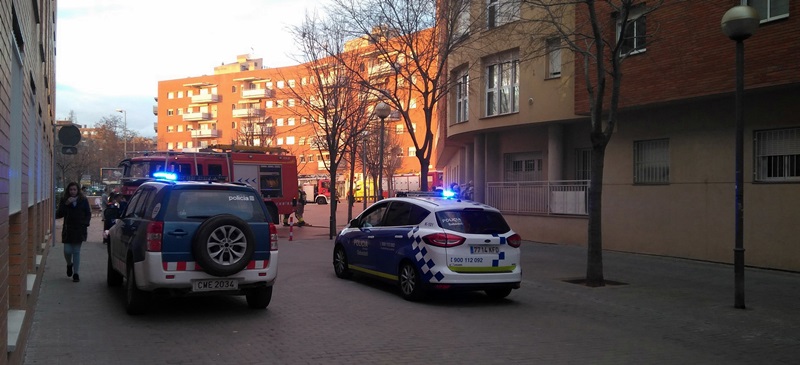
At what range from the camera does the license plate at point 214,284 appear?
7777 millimetres

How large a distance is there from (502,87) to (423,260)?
12.7 metres

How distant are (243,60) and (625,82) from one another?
8226 centimetres

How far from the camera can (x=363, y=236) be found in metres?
11.2

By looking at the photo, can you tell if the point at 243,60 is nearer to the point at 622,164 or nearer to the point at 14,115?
the point at 622,164

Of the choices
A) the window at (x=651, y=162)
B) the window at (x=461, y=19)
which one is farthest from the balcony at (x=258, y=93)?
the window at (x=651, y=162)

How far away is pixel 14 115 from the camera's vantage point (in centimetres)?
596

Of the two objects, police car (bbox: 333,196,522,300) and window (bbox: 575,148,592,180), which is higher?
window (bbox: 575,148,592,180)

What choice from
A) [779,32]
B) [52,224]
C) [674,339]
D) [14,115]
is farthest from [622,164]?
[52,224]

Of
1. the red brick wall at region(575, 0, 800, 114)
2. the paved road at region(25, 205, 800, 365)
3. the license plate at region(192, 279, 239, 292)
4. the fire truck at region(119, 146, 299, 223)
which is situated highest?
the red brick wall at region(575, 0, 800, 114)

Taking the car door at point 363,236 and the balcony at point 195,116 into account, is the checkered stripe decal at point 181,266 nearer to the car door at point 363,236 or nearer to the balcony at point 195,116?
the car door at point 363,236

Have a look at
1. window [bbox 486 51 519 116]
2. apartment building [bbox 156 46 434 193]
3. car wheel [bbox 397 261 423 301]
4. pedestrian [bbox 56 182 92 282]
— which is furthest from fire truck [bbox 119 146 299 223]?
apartment building [bbox 156 46 434 193]

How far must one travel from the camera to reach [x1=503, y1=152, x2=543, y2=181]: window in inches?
864

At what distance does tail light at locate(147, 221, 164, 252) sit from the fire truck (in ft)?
41.2

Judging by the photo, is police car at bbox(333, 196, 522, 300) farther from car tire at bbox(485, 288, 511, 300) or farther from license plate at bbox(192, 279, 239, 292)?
license plate at bbox(192, 279, 239, 292)
